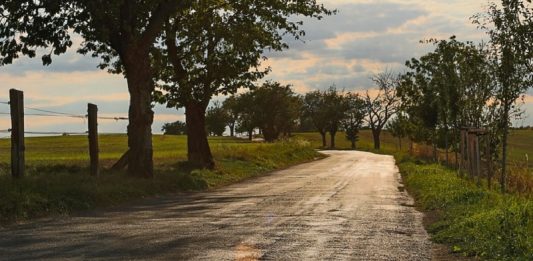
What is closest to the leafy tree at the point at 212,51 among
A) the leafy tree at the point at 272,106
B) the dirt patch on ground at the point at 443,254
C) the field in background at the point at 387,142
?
the dirt patch on ground at the point at 443,254

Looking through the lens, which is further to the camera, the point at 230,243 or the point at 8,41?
the point at 8,41

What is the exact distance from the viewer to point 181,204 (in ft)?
58.5

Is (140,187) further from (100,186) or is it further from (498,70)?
(498,70)

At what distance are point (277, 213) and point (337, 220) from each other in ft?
5.53

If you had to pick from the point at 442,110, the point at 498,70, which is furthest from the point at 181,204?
the point at 442,110

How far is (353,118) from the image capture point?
4729 inches

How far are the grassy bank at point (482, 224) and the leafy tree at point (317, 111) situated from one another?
102 m

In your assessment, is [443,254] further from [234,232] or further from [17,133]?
[17,133]

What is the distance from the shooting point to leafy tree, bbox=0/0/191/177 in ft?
66.4

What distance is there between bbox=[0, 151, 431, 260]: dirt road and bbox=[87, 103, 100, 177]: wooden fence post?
88.9 inches

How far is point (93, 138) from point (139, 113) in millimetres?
3228

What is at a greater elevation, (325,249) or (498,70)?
(498,70)

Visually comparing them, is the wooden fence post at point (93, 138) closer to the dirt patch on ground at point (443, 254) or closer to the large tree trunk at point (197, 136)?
the dirt patch on ground at point (443, 254)

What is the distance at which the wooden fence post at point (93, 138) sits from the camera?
780 inches
